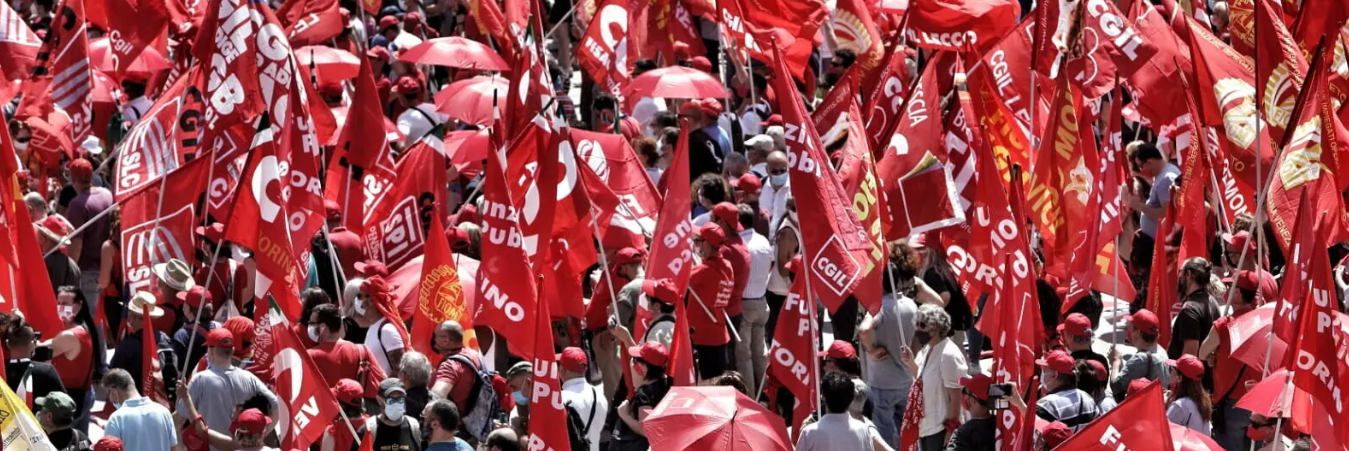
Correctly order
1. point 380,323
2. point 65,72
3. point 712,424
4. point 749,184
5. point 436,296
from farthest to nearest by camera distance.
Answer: point 65,72, point 749,184, point 436,296, point 380,323, point 712,424

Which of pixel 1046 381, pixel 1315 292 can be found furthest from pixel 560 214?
pixel 1315 292

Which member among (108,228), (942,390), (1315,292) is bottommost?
(108,228)

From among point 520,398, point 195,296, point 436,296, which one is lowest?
point 195,296

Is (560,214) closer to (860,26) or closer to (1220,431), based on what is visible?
(1220,431)

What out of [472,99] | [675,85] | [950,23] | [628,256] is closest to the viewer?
[628,256]

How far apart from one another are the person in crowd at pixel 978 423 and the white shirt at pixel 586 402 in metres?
1.98

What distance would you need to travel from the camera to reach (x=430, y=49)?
64.0 ft

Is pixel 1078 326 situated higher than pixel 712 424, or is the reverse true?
pixel 712 424

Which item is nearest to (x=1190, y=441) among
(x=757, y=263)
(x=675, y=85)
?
(x=757, y=263)

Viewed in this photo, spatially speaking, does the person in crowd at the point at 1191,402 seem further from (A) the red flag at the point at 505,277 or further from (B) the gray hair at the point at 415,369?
(B) the gray hair at the point at 415,369

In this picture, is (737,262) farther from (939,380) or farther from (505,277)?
(939,380)

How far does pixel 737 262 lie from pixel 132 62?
290 inches

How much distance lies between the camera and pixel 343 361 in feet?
41.7

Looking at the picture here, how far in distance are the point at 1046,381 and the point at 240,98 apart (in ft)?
20.6
